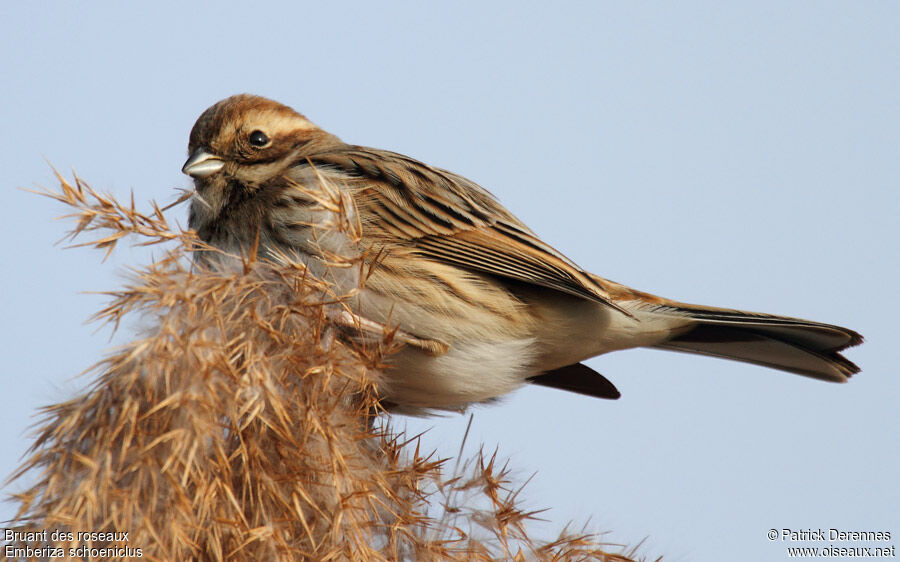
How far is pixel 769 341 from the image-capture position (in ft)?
12.4

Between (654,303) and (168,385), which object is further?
(654,303)

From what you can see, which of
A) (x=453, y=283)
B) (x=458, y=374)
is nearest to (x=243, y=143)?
(x=453, y=283)

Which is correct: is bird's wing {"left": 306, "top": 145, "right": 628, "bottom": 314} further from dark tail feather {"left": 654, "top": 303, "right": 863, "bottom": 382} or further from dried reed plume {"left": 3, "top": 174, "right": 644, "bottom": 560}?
dried reed plume {"left": 3, "top": 174, "right": 644, "bottom": 560}

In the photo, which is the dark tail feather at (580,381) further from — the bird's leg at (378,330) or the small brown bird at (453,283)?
the bird's leg at (378,330)

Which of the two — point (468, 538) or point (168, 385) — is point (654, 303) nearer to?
point (468, 538)

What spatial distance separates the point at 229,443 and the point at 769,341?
260 cm

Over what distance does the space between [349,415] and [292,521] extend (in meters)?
0.36

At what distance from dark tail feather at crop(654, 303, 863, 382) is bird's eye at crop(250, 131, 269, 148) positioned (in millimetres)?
1859

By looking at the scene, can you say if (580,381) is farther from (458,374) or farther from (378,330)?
(378,330)

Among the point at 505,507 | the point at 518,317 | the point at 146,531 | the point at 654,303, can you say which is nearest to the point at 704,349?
the point at 654,303

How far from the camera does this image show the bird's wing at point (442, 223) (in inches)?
138

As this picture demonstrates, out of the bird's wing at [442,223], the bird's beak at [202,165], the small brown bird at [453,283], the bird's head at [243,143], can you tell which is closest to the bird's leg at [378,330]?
the small brown bird at [453,283]

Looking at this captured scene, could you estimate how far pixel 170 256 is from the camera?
6.89ft

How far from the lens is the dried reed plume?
5.80 feet
